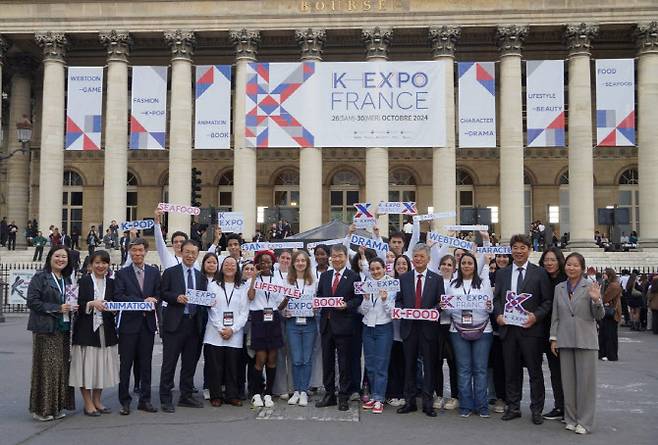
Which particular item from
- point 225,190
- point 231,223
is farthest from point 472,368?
point 225,190

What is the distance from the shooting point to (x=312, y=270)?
902 cm

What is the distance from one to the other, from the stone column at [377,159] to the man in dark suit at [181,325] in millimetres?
21299

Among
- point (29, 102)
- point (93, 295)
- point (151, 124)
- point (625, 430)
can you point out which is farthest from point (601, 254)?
point (29, 102)

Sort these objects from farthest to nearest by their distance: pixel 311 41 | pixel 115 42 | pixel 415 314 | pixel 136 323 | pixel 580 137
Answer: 1. pixel 115 42
2. pixel 311 41
3. pixel 580 137
4. pixel 136 323
5. pixel 415 314

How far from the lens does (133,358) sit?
8438 millimetres

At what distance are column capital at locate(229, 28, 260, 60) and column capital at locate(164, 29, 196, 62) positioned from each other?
1.93 meters

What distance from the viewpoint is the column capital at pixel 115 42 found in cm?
3091

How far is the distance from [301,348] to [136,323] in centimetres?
205

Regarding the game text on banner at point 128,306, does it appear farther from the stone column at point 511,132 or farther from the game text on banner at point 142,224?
the stone column at point 511,132

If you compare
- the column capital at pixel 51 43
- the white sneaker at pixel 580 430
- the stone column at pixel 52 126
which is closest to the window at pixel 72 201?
the stone column at pixel 52 126

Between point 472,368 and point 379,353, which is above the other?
point 379,353

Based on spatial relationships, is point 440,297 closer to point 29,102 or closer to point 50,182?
point 50,182

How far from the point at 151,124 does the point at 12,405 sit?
863 inches

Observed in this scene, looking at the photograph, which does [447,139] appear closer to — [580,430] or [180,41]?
[180,41]
